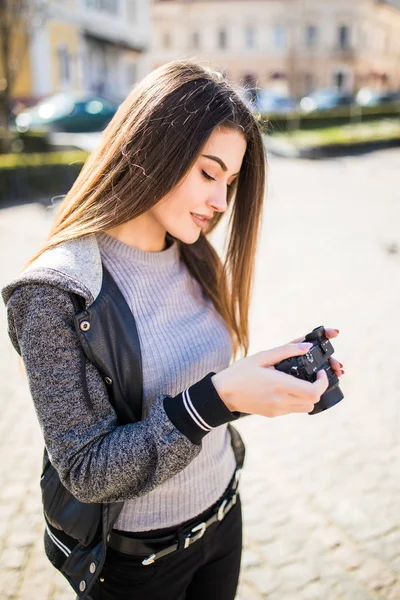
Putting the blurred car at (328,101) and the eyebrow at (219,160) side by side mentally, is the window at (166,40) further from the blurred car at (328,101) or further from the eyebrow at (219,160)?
the eyebrow at (219,160)

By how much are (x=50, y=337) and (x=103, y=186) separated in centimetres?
46

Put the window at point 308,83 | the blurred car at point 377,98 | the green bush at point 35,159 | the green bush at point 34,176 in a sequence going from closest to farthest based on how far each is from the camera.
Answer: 1. the green bush at point 34,176
2. the green bush at point 35,159
3. the blurred car at point 377,98
4. the window at point 308,83

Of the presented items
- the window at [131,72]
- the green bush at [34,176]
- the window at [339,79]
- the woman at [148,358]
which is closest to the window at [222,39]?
the window at [339,79]

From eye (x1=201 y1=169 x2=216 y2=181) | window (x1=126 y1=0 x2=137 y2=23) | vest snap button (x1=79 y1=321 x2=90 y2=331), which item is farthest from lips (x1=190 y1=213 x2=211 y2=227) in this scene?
window (x1=126 y1=0 x2=137 y2=23)

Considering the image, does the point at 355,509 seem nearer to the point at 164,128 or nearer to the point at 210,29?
the point at 164,128

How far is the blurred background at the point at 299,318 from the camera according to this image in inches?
115

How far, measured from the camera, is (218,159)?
1.56 meters

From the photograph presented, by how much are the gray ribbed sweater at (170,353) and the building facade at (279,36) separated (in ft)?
156

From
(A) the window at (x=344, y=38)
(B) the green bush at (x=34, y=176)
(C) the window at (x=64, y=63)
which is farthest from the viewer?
(A) the window at (x=344, y=38)

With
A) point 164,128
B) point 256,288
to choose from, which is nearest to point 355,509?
point 164,128

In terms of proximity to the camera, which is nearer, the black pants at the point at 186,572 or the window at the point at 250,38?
the black pants at the point at 186,572

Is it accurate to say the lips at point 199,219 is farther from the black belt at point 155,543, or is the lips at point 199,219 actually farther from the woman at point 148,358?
the black belt at point 155,543

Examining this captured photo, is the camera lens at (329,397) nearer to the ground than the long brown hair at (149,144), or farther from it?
nearer to the ground

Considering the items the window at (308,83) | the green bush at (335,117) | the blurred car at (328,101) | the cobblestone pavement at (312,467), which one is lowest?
the cobblestone pavement at (312,467)
